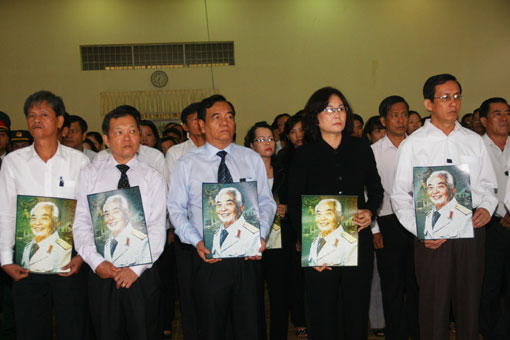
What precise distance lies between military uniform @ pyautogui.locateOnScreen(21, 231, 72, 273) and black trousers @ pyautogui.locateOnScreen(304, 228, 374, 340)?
1.43m

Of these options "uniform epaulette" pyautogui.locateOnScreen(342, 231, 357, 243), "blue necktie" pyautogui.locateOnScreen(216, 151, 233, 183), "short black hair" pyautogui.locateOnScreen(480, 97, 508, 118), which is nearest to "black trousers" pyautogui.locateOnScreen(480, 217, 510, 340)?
"short black hair" pyautogui.locateOnScreen(480, 97, 508, 118)

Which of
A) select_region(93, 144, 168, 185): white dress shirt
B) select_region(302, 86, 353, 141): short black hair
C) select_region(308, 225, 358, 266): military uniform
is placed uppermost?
select_region(302, 86, 353, 141): short black hair

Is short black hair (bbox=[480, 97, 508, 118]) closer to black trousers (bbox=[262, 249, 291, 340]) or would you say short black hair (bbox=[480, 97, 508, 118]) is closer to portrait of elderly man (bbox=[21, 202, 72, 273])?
black trousers (bbox=[262, 249, 291, 340])

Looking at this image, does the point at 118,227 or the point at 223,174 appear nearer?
the point at 118,227

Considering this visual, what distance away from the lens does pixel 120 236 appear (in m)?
2.41

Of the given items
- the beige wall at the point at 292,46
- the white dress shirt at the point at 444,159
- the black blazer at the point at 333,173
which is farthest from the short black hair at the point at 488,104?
the beige wall at the point at 292,46

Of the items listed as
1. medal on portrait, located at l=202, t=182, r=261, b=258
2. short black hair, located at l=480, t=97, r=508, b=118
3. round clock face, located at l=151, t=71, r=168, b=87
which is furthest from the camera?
round clock face, located at l=151, t=71, r=168, b=87

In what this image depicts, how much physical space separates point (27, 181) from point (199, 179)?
1.04 meters

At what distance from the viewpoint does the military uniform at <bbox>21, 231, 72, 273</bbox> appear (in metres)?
2.54

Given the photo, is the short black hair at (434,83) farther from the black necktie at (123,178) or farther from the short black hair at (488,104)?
the black necktie at (123,178)

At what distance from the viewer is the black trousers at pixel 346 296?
2531mm

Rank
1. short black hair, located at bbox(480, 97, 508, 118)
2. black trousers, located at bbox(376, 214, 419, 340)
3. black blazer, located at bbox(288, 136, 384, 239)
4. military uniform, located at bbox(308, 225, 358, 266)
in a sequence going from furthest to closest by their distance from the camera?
short black hair, located at bbox(480, 97, 508, 118)
black trousers, located at bbox(376, 214, 419, 340)
black blazer, located at bbox(288, 136, 384, 239)
military uniform, located at bbox(308, 225, 358, 266)

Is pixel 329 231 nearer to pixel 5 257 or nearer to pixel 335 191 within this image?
pixel 335 191

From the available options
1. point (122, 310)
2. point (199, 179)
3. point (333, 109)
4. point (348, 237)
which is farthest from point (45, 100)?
point (348, 237)
